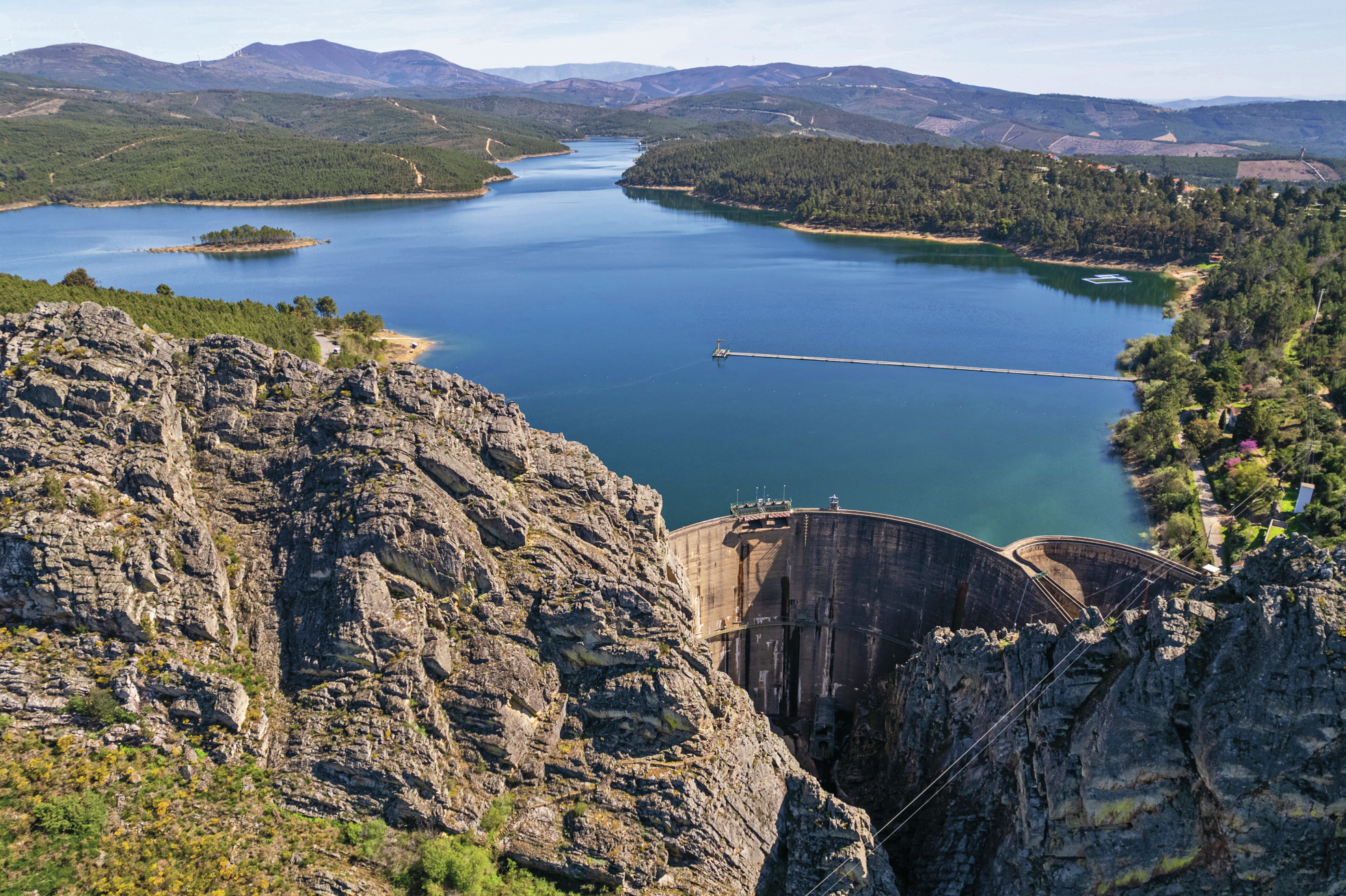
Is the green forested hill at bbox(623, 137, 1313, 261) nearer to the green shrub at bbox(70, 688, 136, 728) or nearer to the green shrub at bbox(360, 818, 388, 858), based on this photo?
the green shrub at bbox(360, 818, 388, 858)

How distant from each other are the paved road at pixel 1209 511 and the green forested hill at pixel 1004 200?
272ft

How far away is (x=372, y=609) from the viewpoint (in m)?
25.4

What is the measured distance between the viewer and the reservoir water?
195ft

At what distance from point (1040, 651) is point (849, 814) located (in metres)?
8.35

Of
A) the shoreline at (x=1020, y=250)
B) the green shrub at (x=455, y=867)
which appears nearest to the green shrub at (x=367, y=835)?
the green shrub at (x=455, y=867)

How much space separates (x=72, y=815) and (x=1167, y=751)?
29033mm

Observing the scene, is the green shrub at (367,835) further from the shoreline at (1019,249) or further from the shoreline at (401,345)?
the shoreline at (1019,249)

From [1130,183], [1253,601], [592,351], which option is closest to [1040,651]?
[1253,601]

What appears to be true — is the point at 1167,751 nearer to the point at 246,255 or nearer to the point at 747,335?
the point at 747,335

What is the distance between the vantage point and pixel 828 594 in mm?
40469

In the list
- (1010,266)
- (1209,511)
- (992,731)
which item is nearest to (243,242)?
(1010,266)

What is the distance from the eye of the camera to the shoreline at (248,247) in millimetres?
131375

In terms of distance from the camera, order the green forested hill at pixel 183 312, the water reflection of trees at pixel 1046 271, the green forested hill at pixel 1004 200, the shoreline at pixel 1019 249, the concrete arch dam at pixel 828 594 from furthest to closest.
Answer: the green forested hill at pixel 1004 200 < the shoreline at pixel 1019 249 < the water reflection of trees at pixel 1046 271 < the green forested hill at pixel 183 312 < the concrete arch dam at pixel 828 594

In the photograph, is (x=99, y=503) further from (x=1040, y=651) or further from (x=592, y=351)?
(x=592, y=351)
